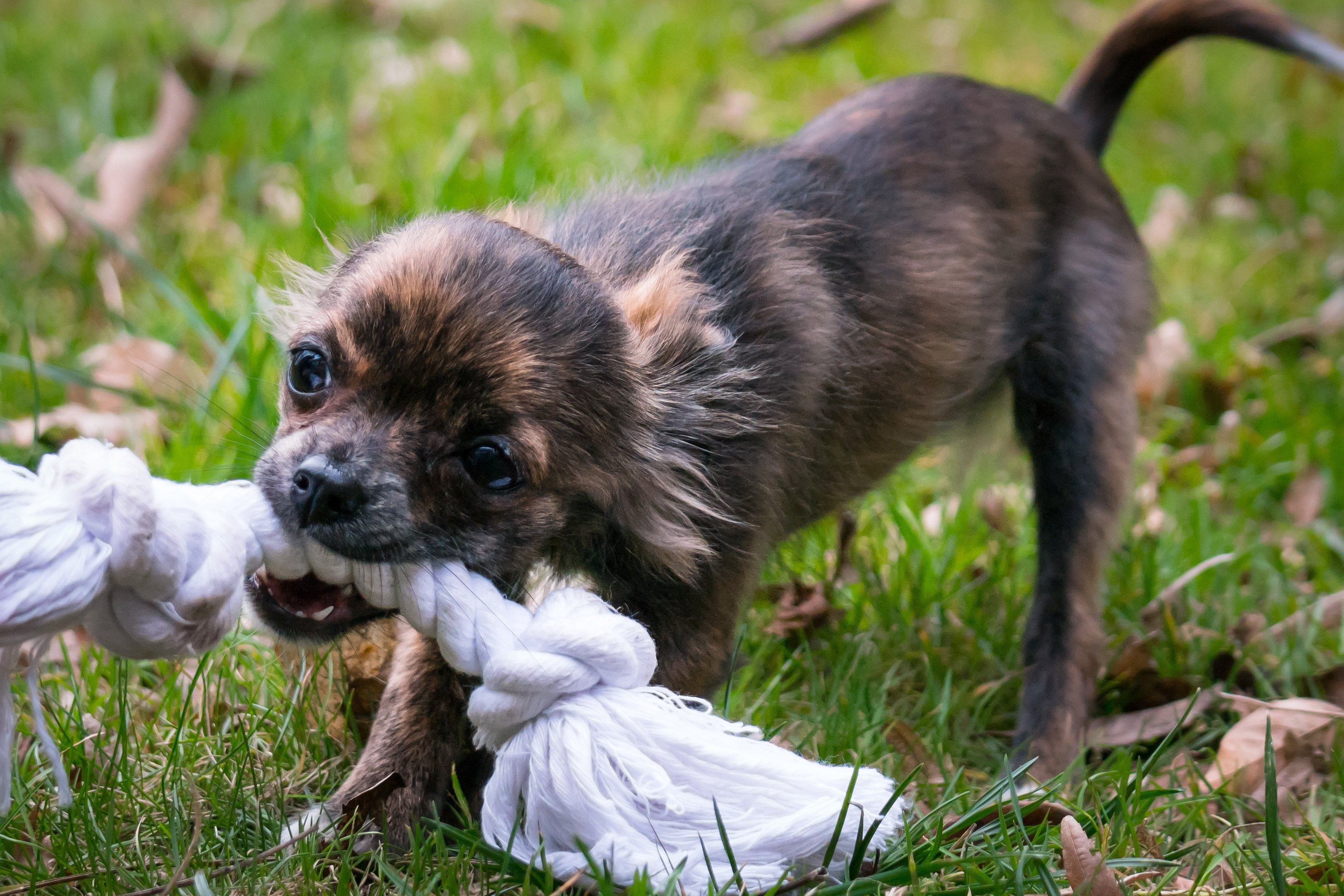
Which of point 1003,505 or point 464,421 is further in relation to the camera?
point 1003,505

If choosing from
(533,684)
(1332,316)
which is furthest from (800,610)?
(1332,316)

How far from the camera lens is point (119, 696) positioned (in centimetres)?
263

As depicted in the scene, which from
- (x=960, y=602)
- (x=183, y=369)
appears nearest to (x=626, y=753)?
(x=960, y=602)

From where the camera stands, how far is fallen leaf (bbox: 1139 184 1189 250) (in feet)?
19.5

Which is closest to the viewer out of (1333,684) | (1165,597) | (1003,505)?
(1333,684)

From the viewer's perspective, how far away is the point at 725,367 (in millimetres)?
2863

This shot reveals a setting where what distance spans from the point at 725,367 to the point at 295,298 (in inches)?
41.7

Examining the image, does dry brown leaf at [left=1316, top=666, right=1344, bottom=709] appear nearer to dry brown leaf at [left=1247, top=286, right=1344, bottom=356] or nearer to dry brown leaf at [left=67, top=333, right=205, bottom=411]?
dry brown leaf at [left=1247, top=286, right=1344, bottom=356]

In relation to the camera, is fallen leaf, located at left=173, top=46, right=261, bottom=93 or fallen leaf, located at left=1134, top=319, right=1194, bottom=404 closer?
fallen leaf, located at left=1134, top=319, right=1194, bottom=404

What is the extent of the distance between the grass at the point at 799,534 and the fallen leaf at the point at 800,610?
46mm

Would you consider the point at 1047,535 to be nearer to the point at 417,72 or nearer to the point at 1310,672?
the point at 1310,672

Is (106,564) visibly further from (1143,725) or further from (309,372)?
(1143,725)

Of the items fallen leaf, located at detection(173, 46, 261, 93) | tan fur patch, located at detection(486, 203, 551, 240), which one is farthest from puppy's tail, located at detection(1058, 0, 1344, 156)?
fallen leaf, located at detection(173, 46, 261, 93)

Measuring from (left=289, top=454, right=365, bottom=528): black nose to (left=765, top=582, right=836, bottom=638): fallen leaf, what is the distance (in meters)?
1.42
